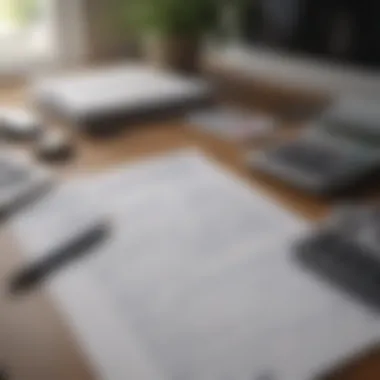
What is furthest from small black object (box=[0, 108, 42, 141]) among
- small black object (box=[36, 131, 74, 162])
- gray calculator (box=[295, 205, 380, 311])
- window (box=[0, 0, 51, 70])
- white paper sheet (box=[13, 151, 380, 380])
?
gray calculator (box=[295, 205, 380, 311])

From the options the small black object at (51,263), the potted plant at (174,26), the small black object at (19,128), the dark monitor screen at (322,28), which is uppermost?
the dark monitor screen at (322,28)

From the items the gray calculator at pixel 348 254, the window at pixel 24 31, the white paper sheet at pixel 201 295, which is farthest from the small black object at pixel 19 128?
the gray calculator at pixel 348 254

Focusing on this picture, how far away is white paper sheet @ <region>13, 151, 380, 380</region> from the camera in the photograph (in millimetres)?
502

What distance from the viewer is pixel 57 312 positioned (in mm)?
567

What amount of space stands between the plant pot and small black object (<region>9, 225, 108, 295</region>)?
2.08ft

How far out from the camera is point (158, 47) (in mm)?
1243

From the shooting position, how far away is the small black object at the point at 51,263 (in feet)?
1.98

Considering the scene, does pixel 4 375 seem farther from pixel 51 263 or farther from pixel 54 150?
pixel 54 150

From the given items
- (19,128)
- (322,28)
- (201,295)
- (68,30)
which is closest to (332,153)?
(322,28)

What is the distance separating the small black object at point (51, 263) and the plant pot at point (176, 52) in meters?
0.63

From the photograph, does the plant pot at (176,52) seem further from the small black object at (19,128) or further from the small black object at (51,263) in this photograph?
the small black object at (51,263)

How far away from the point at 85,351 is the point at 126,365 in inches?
1.6

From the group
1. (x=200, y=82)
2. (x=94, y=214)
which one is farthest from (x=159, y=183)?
(x=200, y=82)

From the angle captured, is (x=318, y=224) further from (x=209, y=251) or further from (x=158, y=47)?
(x=158, y=47)
